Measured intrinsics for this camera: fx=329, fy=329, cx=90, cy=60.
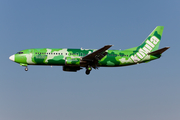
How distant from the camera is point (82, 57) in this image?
51.0 metres

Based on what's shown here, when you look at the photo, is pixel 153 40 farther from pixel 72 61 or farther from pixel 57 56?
pixel 57 56

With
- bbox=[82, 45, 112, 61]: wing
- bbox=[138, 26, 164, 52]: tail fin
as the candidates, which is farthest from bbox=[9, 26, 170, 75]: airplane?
bbox=[138, 26, 164, 52]: tail fin

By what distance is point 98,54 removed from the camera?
164 feet

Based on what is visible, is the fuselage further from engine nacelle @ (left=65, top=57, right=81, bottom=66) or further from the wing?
the wing

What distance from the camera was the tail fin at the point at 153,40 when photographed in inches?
2219

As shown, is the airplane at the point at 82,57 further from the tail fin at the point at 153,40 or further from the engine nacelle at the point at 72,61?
the tail fin at the point at 153,40

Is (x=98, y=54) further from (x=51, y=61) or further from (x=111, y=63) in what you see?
(x=51, y=61)

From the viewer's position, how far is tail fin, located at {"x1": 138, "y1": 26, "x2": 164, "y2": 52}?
185 feet

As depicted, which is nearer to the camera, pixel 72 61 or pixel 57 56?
pixel 72 61

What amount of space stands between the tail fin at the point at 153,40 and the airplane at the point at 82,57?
77.3 inches

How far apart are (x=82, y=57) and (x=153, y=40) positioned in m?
14.0

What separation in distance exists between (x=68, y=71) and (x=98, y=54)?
7467 millimetres

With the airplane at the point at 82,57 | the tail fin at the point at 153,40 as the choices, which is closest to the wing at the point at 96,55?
the airplane at the point at 82,57

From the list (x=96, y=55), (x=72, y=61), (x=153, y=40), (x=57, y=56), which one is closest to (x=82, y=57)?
(x=72, y=61)
